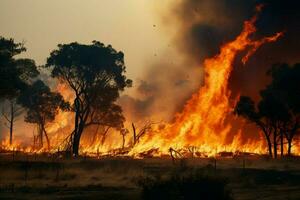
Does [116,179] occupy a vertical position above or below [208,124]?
below

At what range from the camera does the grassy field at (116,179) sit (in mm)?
27922

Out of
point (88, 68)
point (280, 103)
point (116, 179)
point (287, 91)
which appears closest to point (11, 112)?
point (88, 68)

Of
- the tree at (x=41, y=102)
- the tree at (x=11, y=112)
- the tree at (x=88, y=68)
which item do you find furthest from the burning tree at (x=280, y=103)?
the tree at (x=11, y=112)

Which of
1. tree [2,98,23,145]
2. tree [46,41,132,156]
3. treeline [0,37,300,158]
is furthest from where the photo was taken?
tree [2,98,23,145]

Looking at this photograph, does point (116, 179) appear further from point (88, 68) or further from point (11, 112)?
→ point (11, 112)

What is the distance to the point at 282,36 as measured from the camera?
245 feet

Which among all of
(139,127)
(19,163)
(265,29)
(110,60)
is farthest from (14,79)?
(139,127)

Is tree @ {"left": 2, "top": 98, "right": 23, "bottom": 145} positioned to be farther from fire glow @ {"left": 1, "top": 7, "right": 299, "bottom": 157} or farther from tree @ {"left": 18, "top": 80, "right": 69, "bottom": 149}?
fire glow @ {"left": 1, "top": 7, "right": 299, "bottom": 157}

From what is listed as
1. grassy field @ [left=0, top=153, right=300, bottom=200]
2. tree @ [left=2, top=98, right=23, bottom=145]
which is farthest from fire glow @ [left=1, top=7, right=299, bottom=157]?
tree @ [left=2, top=98, right=23, bottom=145]

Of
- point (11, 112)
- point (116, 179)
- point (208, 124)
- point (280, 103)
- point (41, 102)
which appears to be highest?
point (11, 112)

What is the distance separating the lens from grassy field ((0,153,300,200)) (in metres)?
27.9

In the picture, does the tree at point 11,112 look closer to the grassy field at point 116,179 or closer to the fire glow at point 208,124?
the fire glow at point 208,124

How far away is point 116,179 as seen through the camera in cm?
3788

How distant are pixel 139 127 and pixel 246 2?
34308 millimetres
